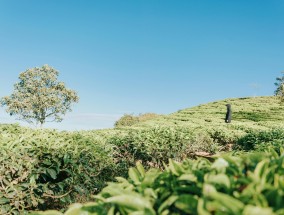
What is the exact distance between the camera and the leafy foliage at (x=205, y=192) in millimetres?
1436

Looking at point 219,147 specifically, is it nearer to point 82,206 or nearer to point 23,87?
point 82,206

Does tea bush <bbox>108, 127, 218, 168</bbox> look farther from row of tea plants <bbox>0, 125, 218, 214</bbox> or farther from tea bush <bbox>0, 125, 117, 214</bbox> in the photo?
tea bush <bbox>0, 125, 117, 214</bbox>

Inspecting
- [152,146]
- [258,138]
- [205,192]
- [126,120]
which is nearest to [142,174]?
Result: [205,192]

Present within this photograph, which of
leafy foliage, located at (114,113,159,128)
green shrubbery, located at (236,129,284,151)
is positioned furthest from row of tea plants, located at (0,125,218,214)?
leafy foliage, located at (114,113,159,128)

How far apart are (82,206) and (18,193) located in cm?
324

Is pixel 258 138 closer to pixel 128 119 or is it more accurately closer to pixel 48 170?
pixel 48 170

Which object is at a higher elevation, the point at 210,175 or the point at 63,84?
the point at 63,84

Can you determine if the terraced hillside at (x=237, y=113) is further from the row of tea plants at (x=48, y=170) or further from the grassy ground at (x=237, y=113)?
the row of tea plants at (x=48, y=170)

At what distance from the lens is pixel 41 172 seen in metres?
4.89

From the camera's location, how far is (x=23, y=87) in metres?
50.2

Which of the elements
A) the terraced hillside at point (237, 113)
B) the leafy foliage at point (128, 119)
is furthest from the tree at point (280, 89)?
the leafy foliage at point (128, 119)

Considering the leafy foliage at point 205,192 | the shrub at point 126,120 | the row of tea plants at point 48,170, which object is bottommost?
the row of tea plants at point 48,170

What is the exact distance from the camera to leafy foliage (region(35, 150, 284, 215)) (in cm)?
144

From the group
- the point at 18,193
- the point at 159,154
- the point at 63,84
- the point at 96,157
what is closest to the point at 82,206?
the point at 18,193
